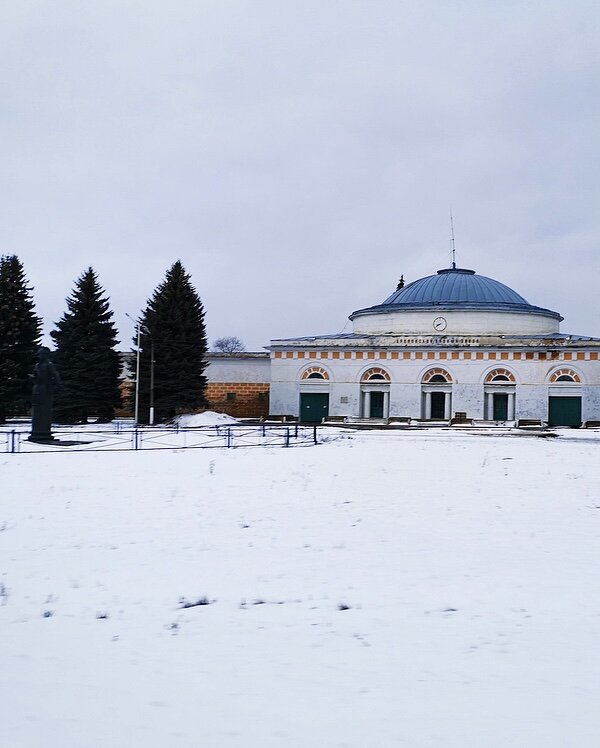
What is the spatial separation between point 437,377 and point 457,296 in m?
7.37

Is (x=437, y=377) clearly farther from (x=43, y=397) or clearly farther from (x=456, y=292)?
(x=43, y=397)

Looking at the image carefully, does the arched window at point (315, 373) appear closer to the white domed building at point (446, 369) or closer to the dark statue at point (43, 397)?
the white domed building at point (446, 369)

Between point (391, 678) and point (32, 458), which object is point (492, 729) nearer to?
point (391, 678)

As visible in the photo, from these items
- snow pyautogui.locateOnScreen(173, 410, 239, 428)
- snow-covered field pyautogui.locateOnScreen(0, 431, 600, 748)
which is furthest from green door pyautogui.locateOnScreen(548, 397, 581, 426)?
snow-covered field pyautogui.locateOnScreen(0, 431, 600, 748)

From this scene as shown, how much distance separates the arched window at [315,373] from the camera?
46062 mm

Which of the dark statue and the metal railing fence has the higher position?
the dark statue

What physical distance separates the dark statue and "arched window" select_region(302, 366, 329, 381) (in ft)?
80.9

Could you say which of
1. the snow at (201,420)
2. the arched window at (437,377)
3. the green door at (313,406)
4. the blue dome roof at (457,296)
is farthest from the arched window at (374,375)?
the snow at (201,420)

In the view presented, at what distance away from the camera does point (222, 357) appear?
160 feet

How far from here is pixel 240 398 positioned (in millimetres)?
48438

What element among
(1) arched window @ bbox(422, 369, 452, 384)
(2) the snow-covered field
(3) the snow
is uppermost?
(1) arched window @ bbox(422, 369, 452, 384)

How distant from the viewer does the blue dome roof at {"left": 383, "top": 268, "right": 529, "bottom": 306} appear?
4909 centimetres

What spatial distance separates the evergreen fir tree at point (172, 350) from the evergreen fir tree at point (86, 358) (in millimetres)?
1723

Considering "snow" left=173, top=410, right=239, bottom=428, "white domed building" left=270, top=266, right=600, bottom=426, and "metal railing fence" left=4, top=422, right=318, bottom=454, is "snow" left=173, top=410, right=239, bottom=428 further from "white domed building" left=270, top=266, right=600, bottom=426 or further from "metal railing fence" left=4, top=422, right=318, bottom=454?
"white domed building" left=270, top=266, right=600, bottom=426
